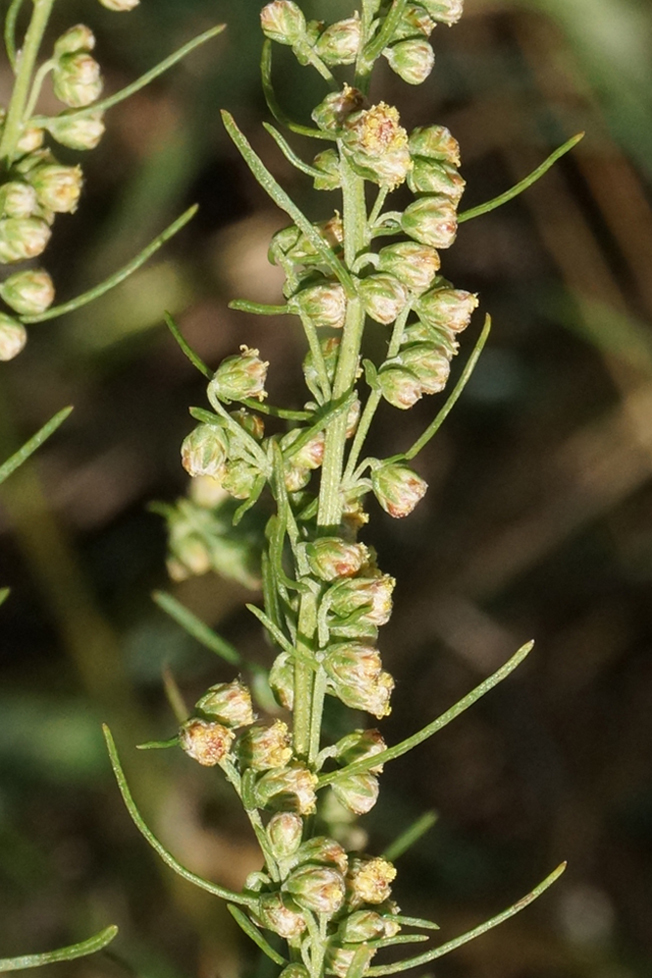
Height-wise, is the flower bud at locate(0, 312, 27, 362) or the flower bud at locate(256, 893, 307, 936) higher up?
the flower bud at locate(0, 312, 27, 362)

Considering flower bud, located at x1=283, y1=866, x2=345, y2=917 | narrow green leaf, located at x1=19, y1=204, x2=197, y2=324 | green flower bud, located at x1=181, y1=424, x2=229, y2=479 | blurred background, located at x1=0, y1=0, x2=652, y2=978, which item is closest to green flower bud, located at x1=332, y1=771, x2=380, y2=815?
flower bud, located at x1=283, y1=866, x2=345, y2=917

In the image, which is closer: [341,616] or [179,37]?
[341,616]

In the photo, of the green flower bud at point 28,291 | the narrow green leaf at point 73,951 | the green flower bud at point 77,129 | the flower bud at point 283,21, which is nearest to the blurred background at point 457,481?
the green flower bud at point 28,291

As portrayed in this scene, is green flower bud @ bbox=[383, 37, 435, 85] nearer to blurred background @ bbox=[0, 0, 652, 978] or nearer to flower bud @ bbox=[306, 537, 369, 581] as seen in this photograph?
flower bud @ bbox=[306, 537, 369, 581]

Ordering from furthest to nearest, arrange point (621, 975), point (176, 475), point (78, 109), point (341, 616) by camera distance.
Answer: point (176, 475), point (621, 975), point (78, 109), point (341, 616)

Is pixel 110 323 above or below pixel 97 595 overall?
above

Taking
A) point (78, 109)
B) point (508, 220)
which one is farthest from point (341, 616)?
point (508, 220)

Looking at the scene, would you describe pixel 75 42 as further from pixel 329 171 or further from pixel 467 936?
pixel 467 936

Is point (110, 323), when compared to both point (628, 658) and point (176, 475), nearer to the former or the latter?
point (176, 475)
